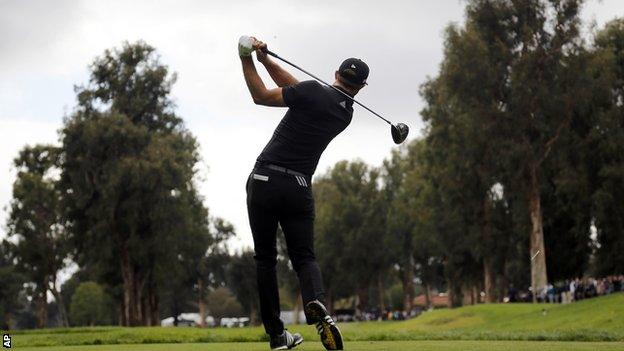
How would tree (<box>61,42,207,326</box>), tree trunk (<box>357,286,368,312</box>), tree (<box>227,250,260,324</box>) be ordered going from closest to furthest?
tree (<box>61,42,207,326</box>)
tree (<box>227,250,260,324</box>)
tree trunk (<box>357,286,368,312</box>)

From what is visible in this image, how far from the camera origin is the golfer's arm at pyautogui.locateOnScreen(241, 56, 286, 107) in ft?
27.6

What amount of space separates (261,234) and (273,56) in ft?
5.76

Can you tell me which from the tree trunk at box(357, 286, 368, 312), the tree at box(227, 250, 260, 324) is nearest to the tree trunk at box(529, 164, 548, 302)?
the tree at box(227, 250, 260, 324)

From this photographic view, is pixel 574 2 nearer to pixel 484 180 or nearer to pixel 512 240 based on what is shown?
pixel 484 180

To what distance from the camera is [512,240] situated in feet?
221

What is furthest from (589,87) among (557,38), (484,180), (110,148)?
(110,148)

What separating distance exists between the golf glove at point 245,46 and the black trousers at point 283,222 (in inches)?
41.6

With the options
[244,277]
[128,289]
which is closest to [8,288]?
[244,277]

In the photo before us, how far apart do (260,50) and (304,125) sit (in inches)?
35.1

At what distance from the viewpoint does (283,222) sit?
8.67m

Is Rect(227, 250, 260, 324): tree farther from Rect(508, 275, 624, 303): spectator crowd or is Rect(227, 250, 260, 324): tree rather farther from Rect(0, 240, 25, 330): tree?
Rect(508, 275, 624, 303): spectator crowd

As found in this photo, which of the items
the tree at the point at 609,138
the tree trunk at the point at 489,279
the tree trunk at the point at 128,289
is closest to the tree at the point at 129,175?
the tree trunk at the point at 128,289

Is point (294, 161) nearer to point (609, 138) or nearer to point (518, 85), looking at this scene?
point (518, 85)

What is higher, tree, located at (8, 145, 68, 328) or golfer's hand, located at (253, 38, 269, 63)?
tree, located at (8, 145, 68, 328)
